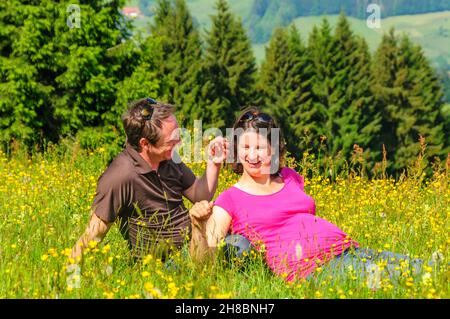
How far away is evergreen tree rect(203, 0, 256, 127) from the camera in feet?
133

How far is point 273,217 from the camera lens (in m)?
3.91

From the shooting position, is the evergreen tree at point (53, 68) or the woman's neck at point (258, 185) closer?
the woman's neck at point (258, 185)

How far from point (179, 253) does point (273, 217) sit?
646 millimetres

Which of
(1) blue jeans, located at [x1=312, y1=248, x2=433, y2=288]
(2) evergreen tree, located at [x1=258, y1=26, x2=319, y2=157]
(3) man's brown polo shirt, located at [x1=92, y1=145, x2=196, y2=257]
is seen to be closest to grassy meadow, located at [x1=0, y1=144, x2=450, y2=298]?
(1) blue jeans, located at [x1=312, y1=248, x2=433, y2=288]

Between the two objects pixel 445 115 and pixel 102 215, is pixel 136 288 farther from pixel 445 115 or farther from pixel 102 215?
pixel 445 115

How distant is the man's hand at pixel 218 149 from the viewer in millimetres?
4047

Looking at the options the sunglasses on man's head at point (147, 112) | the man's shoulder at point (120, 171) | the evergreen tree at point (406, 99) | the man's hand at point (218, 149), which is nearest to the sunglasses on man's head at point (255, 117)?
the man's hand at point (218, 149)

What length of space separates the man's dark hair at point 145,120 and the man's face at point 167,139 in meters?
0.02

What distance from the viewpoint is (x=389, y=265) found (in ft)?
11.6

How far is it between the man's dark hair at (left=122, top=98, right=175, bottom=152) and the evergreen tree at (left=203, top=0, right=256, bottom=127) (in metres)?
35.9

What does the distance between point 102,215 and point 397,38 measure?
4778 cm

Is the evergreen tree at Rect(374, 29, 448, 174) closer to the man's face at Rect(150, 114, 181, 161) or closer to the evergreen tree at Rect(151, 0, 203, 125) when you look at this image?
the evergreen tree at Rect(151, 0, 203, 125)

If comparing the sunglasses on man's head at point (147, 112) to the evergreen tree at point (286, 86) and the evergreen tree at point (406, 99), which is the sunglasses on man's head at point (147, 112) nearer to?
the evergreen tree at point (286, 86)
